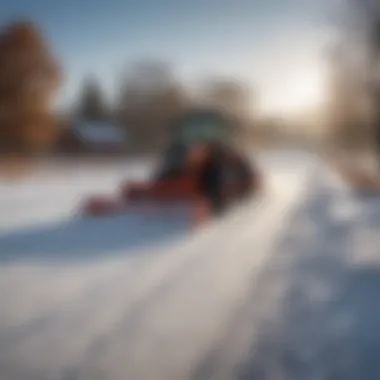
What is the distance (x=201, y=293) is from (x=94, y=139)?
2.88ft

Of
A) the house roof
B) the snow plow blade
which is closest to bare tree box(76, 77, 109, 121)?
the house roof

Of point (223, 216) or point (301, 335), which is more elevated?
point (223, 216)

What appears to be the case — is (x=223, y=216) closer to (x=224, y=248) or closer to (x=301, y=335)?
(x=224, y=248)

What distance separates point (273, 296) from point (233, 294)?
0.14 meters

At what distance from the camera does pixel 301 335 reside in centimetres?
178

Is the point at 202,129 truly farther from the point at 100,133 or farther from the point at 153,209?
the point at 153,209

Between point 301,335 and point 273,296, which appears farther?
point 273,296

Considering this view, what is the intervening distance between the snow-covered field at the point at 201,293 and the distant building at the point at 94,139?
0.07 m

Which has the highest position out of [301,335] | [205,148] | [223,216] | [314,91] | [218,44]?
[218,44]

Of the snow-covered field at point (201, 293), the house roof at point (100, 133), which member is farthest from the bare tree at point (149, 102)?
the snow-covered field at point (201, 293)

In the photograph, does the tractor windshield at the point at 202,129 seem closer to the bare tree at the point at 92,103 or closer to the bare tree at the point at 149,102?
the bare tree at the point at 149,102

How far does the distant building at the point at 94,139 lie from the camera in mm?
1420

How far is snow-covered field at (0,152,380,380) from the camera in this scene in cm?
167

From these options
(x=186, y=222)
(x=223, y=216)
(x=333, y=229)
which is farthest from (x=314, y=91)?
(x=186, y=222)
